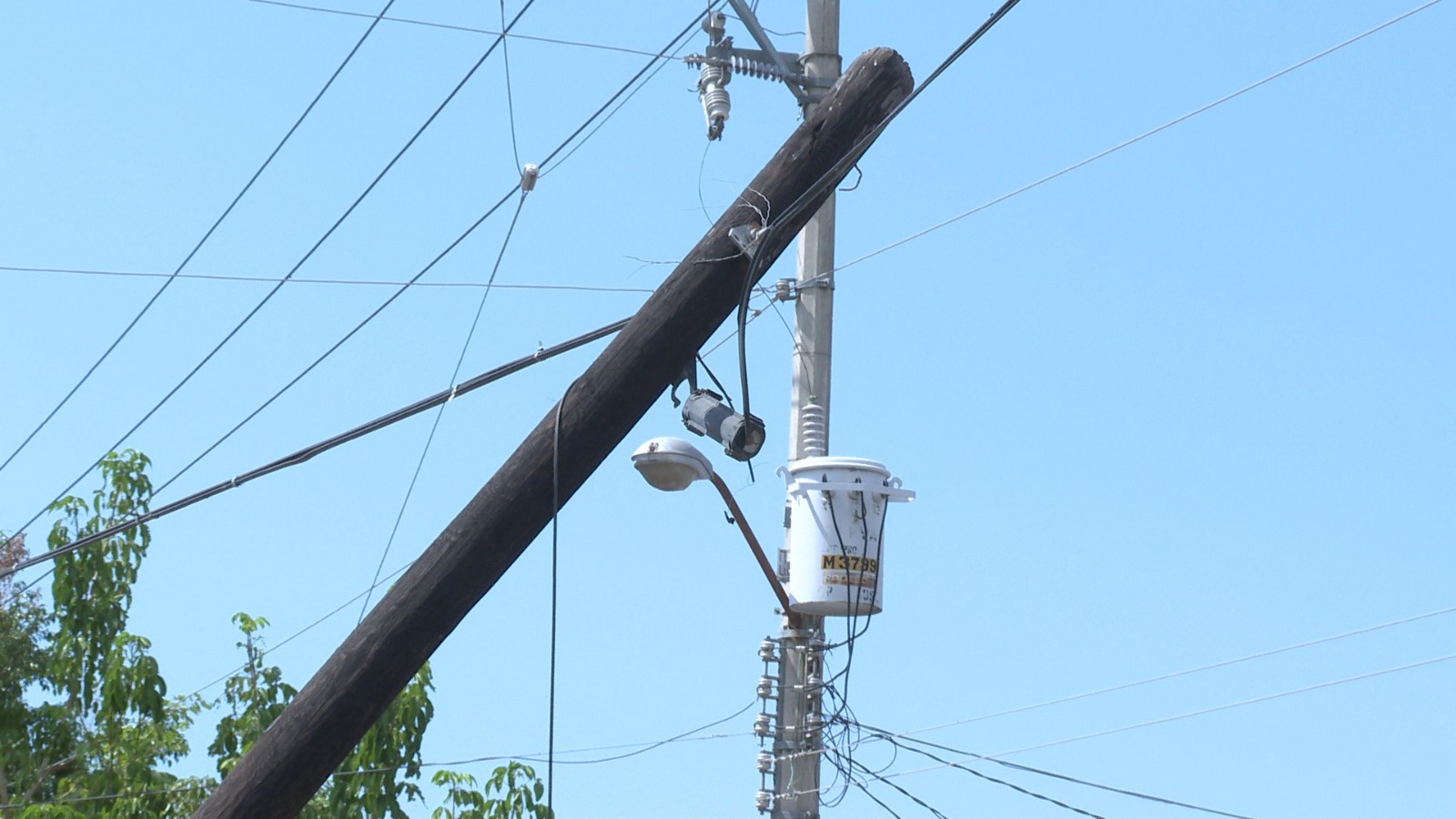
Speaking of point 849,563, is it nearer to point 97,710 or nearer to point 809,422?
point 809,422

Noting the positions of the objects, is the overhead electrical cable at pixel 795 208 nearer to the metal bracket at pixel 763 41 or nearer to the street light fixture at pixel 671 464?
the street light fixture at pixel 671 464

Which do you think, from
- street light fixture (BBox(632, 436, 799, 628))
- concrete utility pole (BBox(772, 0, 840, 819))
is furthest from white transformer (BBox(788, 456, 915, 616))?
street light fixture (BBox(632, 436, 799, 628))

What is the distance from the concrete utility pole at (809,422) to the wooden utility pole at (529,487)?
2288 millimetres

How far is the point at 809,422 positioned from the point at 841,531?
2.81 ft

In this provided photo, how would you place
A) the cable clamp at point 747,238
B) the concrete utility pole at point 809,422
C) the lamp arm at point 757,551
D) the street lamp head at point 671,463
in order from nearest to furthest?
the cable clamp at point 747,238
the street lamp head at point 671,463
the lamp arm at point 757,551
the concrete utility pole at point 809,422

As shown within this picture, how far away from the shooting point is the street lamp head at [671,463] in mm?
7371

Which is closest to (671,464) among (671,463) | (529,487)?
(671,463)

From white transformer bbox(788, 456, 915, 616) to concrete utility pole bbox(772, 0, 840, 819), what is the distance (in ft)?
1.12

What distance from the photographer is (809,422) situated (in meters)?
9.50

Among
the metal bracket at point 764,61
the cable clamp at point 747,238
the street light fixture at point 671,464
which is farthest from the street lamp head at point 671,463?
the metal bracket at point 764,61

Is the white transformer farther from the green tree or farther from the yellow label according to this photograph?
the green tree

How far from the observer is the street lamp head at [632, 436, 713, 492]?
7.37 m

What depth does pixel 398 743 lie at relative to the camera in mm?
12438

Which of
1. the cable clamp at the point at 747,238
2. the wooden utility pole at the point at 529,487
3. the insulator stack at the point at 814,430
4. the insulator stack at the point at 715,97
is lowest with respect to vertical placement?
the wooden utility pole at the point at 529,487
